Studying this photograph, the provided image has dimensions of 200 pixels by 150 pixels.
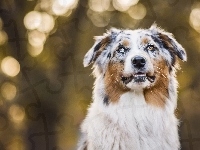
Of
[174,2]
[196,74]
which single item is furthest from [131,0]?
[196,74]

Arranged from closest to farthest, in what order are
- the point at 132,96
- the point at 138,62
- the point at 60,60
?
the point at 138,62
the point at 132,96
the point at 60,60

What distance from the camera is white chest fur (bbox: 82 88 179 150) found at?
1877 mm

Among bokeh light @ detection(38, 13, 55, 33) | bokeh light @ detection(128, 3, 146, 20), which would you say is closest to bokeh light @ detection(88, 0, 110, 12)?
bokeh light @ detection(128, 3, 146, 20)

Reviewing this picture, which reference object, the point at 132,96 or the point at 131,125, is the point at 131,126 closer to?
the point at 131,125

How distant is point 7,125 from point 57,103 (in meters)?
0.32

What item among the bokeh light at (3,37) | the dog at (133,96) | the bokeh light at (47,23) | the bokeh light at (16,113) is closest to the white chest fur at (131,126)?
the dog at (133,96)

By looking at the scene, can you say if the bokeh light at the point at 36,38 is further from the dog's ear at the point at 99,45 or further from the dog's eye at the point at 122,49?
the dog's eye at the point at 122,49

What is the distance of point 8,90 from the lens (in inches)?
89.1

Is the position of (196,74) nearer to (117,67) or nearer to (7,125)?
(117,67)

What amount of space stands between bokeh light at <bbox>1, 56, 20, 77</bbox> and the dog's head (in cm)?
49

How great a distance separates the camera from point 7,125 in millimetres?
2242

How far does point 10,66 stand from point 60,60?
303 millimetres

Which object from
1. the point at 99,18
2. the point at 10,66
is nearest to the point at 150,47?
the point at 99,18

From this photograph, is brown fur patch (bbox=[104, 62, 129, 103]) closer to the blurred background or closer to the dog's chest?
the dog's chest
